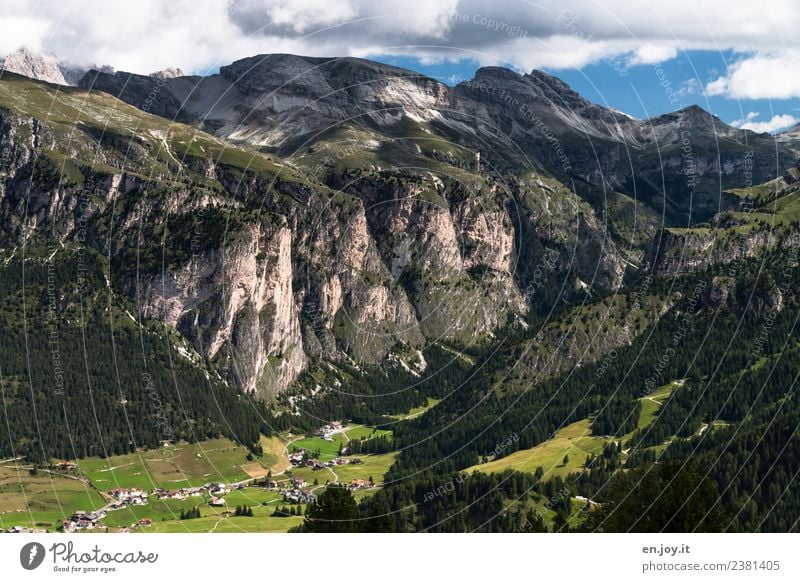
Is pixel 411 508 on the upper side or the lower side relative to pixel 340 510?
lower

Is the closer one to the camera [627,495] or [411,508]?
[627,495]

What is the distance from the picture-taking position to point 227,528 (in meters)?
190
